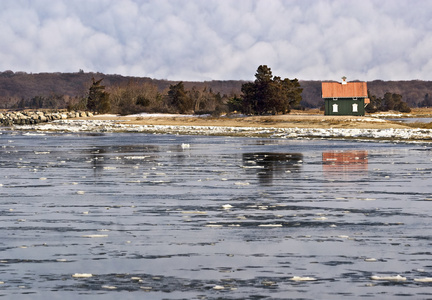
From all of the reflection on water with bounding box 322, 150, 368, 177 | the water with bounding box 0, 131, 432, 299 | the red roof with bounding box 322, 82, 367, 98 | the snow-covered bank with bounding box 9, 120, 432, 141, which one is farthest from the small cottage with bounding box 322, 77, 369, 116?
the water with bounding box 0, 131, 432, 299

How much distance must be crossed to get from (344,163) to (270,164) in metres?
2.84

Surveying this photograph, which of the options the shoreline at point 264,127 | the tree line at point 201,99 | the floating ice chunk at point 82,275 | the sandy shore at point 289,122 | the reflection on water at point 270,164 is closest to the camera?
the floating ice chunk at point 82,275

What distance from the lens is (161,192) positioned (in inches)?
717

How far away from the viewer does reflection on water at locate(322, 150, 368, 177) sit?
24.0 metres

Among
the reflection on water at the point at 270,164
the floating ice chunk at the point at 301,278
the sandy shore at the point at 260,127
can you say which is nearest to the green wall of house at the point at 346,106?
the sandy shore at the point at 260,127

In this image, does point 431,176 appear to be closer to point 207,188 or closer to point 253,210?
point 207,188

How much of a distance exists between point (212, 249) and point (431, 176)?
43.6 feet

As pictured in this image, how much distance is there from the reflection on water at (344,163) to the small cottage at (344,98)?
227 feet

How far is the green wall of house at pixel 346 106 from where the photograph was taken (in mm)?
103750

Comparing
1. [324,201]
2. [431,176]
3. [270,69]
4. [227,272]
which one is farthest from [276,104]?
[227,272]

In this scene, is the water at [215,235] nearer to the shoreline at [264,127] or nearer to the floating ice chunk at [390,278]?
the floating ice chunk at [390,278]

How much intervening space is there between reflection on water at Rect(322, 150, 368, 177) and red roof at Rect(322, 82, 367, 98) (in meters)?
69.2

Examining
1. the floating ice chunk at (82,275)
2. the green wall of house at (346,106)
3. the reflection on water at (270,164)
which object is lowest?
the reflection on water at (270,164)

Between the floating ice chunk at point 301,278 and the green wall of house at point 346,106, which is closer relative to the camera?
the floating ice chunk at point 301,278
